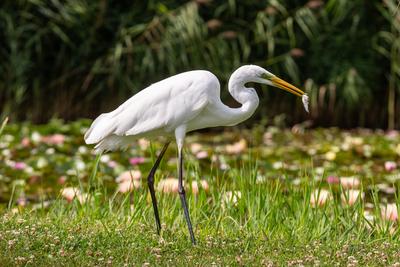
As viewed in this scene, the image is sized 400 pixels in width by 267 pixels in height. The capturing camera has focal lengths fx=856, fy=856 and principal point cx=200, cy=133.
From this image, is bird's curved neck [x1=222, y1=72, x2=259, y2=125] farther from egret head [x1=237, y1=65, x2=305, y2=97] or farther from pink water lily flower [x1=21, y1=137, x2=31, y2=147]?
pink water lily flower [x1=21, y1=137, x2=31, y2=147]

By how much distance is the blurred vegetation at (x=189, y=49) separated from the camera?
9016mm

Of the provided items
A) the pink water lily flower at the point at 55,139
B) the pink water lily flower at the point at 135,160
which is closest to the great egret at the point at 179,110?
the pink water lily flower at the point at 135,160

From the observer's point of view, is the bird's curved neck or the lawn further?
the bird's curved neck

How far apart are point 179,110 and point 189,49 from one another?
4918 millimetres

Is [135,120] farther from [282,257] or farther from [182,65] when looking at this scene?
[182,65]

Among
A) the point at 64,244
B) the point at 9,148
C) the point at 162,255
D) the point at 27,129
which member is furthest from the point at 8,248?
the point at 27,129

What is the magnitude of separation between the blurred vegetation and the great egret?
14.6ft

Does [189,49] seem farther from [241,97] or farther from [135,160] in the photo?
[241,97]

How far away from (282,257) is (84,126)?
4.56 metres

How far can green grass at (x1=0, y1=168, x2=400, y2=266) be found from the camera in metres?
3.78

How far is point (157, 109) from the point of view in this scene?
4328mm

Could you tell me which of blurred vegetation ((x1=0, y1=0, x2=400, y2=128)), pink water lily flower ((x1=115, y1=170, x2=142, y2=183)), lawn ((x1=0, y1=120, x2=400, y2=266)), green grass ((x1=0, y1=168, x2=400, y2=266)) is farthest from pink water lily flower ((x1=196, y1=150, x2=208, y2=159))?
blurred vegetation ((x1=0, y1=0, x2=400, y2=128))

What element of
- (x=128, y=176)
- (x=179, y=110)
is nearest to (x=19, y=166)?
(x=128, y=176)

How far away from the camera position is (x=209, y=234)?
14.8 ft
